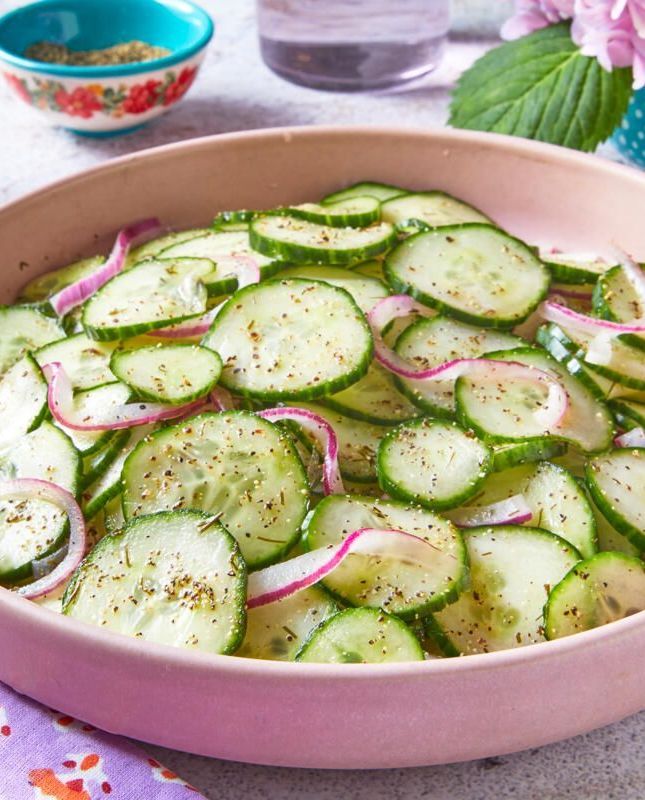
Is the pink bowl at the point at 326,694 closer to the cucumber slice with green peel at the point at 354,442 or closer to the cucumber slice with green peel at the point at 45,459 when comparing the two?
the cucumber slice with green peel at the point at 45,459

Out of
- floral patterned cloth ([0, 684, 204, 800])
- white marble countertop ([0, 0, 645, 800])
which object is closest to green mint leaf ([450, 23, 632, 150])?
white marble countertop ([0, 0, 645, 800])

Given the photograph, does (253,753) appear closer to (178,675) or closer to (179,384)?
(178,675)

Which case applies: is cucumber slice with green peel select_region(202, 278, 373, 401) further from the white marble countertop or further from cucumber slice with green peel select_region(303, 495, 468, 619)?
the white marble countertop

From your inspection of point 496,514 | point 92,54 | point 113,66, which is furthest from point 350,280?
point 92,54

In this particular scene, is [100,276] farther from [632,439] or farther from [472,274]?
[632,439]

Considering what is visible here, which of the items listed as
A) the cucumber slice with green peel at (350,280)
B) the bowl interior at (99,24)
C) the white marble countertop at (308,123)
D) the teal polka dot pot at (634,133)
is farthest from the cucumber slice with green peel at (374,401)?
the bowl interior at (99,24)
